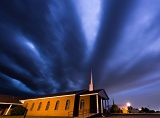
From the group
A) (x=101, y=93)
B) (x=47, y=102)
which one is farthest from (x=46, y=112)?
(x=101, y=93)

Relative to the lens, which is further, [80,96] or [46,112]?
[46,112]

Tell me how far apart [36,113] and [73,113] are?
1175 cm

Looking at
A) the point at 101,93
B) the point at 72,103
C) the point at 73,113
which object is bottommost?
the point at 73,113

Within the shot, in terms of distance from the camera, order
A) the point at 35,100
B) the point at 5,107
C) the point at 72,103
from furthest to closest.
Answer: the point at 5,107 < the point at 35,100 < the point at 72,103

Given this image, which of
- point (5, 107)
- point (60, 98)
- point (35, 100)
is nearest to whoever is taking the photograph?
point (60, 98)

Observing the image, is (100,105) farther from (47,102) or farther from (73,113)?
(47,102)

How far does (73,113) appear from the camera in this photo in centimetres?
2536

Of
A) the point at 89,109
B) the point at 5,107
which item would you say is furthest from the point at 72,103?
the point at 5,107

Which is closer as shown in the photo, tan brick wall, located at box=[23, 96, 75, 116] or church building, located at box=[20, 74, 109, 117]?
church building, located at box=[20, 74, 109, 117]

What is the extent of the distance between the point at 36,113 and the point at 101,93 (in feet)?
56.2

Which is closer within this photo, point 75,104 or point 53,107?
point 75,104

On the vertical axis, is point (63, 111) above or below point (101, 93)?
below

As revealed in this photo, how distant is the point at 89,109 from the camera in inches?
968

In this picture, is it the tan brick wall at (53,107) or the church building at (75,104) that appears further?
the tan brick wall at (53,107)
